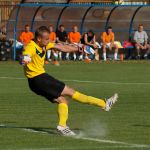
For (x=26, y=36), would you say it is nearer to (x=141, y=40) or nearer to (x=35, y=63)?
(x=141, y=40)

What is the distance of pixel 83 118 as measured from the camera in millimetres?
16312

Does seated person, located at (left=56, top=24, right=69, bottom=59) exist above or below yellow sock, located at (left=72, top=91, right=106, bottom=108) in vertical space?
below

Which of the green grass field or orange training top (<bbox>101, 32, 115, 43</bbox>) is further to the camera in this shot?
orange training top (<bbox>101, 32, 115, 43</bbox>)

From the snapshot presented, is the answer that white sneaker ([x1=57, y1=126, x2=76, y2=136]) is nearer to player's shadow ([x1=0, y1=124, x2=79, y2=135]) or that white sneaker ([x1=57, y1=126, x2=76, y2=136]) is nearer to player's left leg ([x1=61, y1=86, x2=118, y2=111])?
player's shadow ([x1=0, y1=124, x2=79, y2=135])

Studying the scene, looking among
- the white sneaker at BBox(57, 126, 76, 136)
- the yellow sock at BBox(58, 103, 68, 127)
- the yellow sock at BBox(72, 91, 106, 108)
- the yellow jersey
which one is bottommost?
the white sneaker at BBox(57, 126, 76, 136)

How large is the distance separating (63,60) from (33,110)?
24.8m

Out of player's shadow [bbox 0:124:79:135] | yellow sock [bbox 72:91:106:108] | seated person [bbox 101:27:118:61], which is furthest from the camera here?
seated person [bbox 101:27:118:61]

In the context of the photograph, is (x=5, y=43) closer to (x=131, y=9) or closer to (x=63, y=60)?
(x=63, y=60)

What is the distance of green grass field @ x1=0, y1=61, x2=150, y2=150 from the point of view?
41.1 feet

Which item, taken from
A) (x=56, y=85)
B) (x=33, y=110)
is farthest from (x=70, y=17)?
(x=56, y=85)

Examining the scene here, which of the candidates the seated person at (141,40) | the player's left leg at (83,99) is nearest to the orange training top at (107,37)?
the seated person at (141,40)

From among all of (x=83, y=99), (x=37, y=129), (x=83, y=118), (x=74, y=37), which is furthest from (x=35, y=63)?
(x=74, y=37)

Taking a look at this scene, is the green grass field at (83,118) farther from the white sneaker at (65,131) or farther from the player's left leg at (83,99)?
the player's left leg at (83,99)

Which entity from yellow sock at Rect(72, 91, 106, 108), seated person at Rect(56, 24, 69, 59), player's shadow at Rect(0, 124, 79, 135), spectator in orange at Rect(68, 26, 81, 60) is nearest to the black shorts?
yellow sock at Rect(72, 91, 106, 108)
